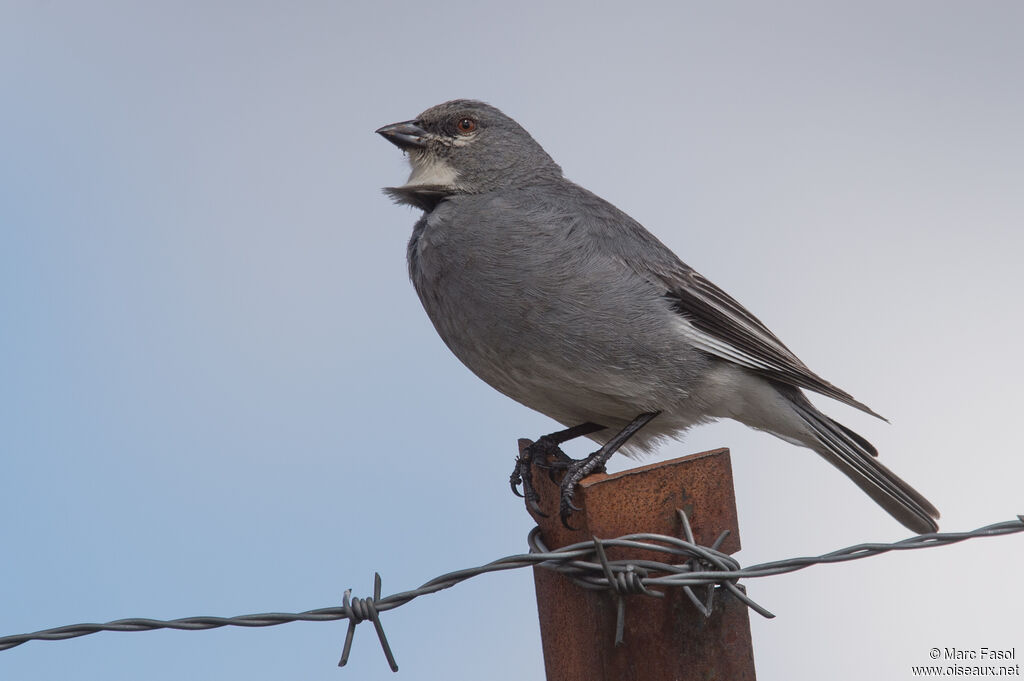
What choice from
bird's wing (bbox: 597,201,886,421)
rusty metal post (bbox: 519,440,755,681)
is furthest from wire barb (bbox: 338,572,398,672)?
bird's wing (bbox: 597,201,886,421)

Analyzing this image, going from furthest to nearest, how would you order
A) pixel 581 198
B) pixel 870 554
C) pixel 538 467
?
1. pixel 581 198
2. pixel 538 467
3. pixel 870 554

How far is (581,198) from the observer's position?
18.8 ft

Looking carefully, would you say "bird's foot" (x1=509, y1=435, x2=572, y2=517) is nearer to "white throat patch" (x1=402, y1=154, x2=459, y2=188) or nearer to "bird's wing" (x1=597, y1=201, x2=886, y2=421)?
"bird's wing" (x1=597, y1=201, x2=886, y2=421)

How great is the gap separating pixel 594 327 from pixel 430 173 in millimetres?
1800

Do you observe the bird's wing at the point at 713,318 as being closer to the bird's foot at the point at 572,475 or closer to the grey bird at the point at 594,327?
the grey bird at the point at 594,327

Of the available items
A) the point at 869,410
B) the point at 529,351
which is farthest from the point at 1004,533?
the point at 529,351

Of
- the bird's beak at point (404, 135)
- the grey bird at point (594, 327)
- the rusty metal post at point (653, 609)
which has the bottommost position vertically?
the rusty metal post at point (653, 609)

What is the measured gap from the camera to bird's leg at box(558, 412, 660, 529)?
12.7 ft

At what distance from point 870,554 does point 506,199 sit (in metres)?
2.85

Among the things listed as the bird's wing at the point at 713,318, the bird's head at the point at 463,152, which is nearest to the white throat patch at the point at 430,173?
the bird's head at the point at 463,152

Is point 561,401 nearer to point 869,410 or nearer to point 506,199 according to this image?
point 506,199

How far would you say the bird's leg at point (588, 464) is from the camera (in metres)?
3.88

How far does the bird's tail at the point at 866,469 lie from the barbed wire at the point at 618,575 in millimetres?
2122

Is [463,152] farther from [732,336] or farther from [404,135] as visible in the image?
[732,336]
